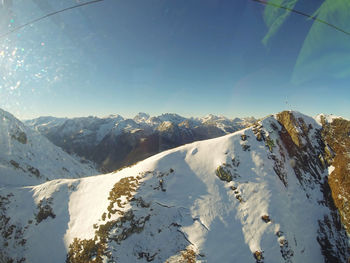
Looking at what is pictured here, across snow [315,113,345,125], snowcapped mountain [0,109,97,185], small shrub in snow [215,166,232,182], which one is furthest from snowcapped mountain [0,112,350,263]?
snowcapped mountain [0,109,97,185]

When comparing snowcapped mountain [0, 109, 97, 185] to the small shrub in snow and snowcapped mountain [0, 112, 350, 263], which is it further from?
the small shrub in snow

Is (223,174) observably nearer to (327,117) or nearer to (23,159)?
(327,117)

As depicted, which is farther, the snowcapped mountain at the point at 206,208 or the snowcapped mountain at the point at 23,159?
the snowcapped mountain at the point at 23,159

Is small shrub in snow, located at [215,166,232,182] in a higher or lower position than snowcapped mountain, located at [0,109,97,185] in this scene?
lower

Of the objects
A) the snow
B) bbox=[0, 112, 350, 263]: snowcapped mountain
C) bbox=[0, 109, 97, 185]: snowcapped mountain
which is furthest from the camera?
bbox=[0, 109, 97, 185]: snowcapped mountain

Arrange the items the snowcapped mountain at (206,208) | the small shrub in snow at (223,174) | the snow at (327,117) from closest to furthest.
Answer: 1. the snowcapped mountain at (206,208)
2. the small shrub in snow at (223,174)
3. the snow at (327,117)

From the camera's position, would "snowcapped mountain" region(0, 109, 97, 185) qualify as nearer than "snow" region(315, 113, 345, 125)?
No

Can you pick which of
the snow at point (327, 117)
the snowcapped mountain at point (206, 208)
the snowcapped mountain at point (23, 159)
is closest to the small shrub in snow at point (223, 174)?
the snowcapped mountain at point (206, 208)

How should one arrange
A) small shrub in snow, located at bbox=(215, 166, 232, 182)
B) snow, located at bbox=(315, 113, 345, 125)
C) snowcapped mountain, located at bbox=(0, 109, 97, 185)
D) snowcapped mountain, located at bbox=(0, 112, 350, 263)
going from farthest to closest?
snowcapped mountain, located at bbox=(0, 109, 97, 185)
snow, located at bbox=(315, 113, 345, 125)
small shrub in snow, located at bbox=(215, 166, 232, 182)
snowcapped mountain, located at bbox=(0, 112, 350, 263)

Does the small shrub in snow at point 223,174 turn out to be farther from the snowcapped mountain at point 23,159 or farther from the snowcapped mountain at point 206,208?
the snowcapped mountain at point 23,159

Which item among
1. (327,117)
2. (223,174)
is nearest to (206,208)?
(223,174)
